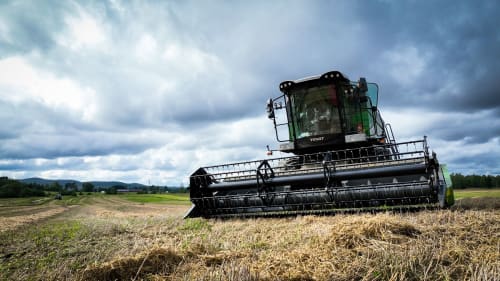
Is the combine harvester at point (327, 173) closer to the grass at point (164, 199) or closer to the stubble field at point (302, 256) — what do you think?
the stubble field at point (302, 256)

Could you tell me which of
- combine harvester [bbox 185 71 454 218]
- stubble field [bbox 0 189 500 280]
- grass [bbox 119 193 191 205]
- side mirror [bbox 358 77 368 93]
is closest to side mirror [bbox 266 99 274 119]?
combine harvester [bbox 185 71 454 218]

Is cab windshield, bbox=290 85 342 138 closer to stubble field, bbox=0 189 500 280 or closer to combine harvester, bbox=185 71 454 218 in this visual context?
combine harvester, bbox=185 71 454 218

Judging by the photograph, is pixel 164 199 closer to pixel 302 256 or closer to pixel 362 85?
pixel 362 85

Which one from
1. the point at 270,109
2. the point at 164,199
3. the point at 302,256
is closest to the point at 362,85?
the point at 270,109

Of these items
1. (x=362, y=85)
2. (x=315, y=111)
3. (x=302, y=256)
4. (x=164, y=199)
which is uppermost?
(x=362, y=85)

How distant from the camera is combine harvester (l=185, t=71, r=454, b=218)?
531 centimetres

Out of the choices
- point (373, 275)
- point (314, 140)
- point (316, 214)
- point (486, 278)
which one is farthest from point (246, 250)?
point (314, 140)

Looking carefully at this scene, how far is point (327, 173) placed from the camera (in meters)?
5.76

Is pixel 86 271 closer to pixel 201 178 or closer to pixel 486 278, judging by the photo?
pixel 486 278

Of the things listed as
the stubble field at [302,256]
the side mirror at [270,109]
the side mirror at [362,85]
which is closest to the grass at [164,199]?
the side mirror at [270,109]

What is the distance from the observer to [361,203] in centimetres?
552

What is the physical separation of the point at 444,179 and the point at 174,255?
14.0 feet

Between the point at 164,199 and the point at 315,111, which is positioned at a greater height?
the point at 315,111

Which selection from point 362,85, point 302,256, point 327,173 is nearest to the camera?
point 302,256
